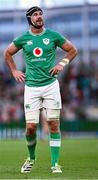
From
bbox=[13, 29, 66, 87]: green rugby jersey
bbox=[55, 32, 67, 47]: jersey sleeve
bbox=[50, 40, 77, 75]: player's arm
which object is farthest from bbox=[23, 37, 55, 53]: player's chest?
bbox=[50, 40, 77, 75]: player's arm

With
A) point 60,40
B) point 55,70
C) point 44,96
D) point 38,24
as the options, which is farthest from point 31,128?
point 38,24

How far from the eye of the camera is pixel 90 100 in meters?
30.4

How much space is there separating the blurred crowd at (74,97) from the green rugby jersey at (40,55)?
18.1 metres

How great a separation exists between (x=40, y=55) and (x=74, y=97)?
19.0 m

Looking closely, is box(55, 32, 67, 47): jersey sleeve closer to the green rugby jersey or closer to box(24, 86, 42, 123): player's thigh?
the green rugby jersey

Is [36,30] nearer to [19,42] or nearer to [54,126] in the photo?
[19,42]

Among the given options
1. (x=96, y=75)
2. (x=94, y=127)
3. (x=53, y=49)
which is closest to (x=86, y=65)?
(x=96, y=75)

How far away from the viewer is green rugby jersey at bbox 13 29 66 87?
38.4 ft

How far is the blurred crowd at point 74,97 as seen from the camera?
30.2m

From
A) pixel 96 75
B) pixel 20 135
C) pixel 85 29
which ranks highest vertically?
pixel 85 29

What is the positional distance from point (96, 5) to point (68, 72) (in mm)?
4063

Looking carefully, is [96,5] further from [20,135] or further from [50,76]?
[50,76]

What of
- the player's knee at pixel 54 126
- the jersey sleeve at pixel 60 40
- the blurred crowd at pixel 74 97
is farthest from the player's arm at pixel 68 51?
the blurred crowd at pixel 74 97

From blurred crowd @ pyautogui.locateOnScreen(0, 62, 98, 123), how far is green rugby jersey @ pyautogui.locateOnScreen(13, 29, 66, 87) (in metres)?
18.1
